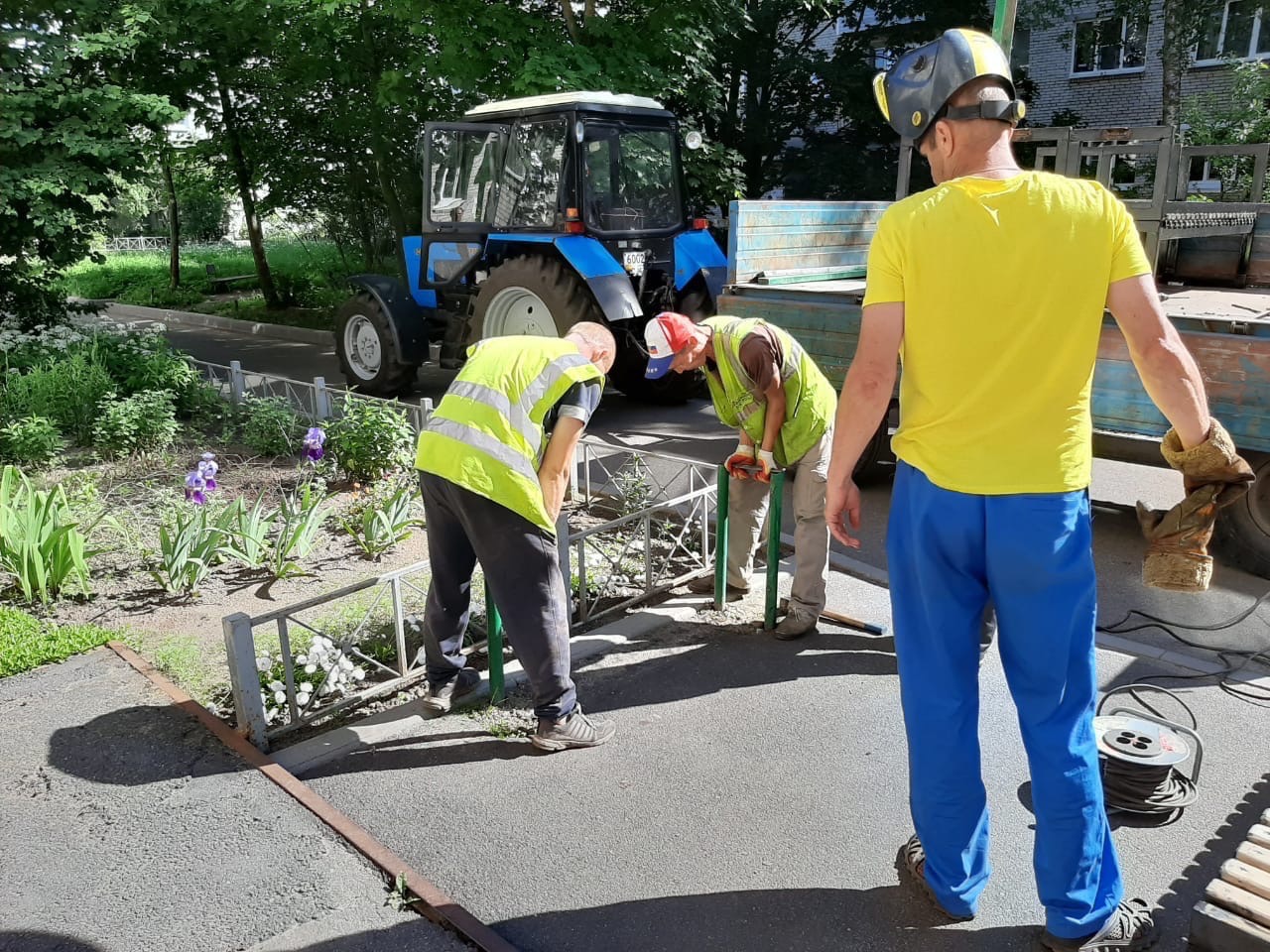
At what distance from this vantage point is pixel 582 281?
809 cm

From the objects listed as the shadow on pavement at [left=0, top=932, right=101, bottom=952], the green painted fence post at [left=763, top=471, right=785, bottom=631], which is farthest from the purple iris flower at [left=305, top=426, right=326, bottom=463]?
the shadow on pavement at [left=0, top=932, right=101, bottom=952]

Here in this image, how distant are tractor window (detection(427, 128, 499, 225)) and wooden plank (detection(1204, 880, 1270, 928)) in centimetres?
753

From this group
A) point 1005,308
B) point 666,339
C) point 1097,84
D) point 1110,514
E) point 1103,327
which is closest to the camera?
point 1005,308

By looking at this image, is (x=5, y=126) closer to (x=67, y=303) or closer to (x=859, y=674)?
(x=67, y=303)

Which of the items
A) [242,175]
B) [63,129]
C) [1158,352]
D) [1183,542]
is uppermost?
[242,175]

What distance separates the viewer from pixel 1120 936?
8.11 feet

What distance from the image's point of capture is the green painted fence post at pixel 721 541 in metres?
4.57

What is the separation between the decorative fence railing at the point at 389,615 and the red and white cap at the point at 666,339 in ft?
2.48

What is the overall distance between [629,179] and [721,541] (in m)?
4.89

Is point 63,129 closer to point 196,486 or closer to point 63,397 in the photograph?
point 63,397

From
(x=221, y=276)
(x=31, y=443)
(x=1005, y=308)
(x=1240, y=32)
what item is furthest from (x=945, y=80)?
(x=221, y=276)

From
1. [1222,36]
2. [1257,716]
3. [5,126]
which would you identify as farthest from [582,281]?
[1222,36]

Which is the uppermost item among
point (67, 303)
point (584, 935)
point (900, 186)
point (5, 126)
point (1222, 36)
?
point (1222, 36)

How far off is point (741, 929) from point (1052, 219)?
191 cm
